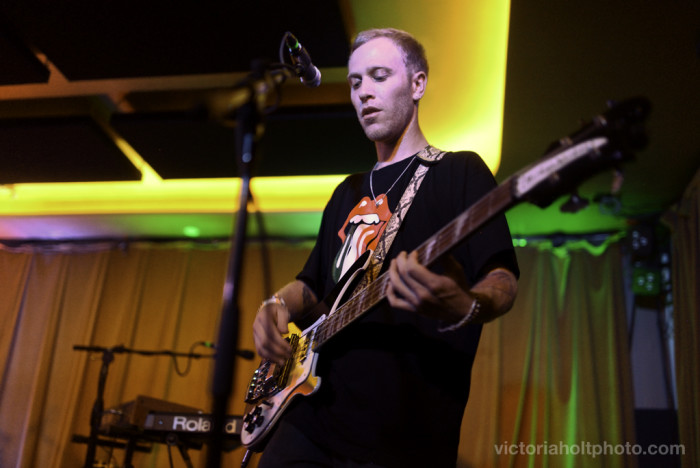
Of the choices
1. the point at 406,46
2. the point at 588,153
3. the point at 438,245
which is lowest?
the point at 438,245

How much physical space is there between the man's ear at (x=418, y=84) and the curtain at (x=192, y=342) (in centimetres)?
447

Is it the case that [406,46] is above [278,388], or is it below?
above

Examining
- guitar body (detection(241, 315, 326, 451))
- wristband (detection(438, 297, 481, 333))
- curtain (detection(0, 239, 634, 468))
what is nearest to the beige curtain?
curtain (detection(0, 239, 634, 468))

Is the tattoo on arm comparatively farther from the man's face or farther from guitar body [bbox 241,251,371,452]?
the man's face

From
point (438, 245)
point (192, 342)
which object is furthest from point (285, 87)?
point (438, 245)

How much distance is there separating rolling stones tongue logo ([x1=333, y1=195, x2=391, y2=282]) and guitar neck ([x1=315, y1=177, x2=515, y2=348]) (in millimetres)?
211

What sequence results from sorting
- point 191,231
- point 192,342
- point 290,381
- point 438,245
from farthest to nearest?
point 191,231 < point 192,342 < point 290,381 < point 438,245

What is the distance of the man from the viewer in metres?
1.50

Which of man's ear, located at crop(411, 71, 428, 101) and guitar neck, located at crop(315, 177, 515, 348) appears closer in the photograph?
guitar neck, located at crop(315, 177, 515, 348)

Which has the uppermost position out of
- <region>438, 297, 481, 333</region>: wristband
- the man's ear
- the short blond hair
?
the short blond hair

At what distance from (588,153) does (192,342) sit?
21.4ft

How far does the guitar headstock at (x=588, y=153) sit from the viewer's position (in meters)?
1.23

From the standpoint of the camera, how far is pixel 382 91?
2.16 meters

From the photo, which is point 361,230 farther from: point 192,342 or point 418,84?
point 192,342
